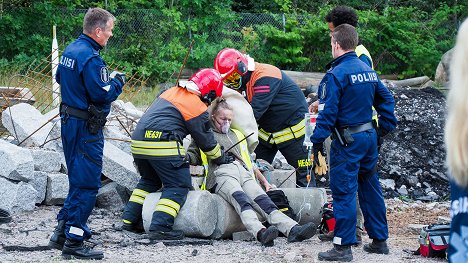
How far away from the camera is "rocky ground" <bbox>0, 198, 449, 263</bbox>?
7441 mm

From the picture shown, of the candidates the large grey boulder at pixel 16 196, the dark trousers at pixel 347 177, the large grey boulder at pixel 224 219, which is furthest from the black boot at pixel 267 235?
the large grey boulder at pixel 16 196

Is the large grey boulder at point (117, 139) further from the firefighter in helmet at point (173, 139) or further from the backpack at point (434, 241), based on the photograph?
the backpack at point (434, 241)

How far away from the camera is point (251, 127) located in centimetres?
907

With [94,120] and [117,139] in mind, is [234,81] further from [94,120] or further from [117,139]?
[94,120]

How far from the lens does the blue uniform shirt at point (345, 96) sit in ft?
24.2

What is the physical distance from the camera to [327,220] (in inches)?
347

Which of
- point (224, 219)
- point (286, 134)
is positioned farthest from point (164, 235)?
point (286, 134)

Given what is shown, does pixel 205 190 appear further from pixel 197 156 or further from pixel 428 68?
pixel 428 68

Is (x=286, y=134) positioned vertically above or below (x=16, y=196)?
above

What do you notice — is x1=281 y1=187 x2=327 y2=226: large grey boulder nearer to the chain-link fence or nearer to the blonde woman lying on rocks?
the blonde woman lying on rocks

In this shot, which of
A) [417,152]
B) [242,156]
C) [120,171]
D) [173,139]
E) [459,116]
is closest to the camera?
[459,116]

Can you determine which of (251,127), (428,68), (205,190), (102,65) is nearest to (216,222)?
(205,190)

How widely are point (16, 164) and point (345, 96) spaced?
12.1 feet

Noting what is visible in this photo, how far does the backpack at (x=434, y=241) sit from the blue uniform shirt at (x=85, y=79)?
10.1 ft
